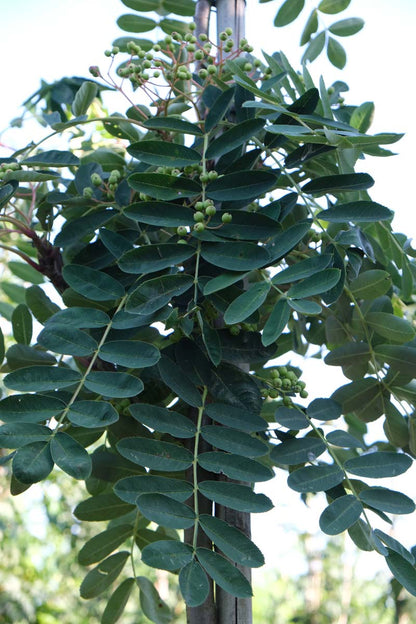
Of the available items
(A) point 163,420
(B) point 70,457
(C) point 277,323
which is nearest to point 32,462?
(B) point 70,457

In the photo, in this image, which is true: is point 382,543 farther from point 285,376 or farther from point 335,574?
point 335,574

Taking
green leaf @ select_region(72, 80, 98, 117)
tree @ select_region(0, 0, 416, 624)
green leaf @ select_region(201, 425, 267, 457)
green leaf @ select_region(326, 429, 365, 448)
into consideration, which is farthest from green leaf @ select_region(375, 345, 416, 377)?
green leaf @ select_region(72, 80, 98, 117)

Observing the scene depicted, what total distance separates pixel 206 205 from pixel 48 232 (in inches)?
10.5

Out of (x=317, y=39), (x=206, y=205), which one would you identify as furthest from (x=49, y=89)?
(x=206, y=205)

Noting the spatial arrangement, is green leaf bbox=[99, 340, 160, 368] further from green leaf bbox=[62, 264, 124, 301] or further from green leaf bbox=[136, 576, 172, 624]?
green leaf bbox=[136, 576, 172, 624]

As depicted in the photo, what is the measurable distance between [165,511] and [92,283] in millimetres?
241

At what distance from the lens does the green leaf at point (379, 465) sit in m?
0.62

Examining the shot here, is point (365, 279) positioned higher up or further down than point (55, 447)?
higher up

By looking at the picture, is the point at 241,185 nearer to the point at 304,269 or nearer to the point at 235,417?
the point at 304,269

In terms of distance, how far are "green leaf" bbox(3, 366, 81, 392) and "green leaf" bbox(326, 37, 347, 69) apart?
27.9 inches

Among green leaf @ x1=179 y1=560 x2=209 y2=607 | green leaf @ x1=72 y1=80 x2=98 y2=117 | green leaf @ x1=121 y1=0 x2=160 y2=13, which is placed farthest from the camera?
green leaf @ x1=121 y1=0 x2=160 y2=13

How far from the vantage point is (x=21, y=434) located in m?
0.53

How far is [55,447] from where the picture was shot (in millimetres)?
530

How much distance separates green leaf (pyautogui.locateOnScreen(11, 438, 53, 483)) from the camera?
0.51 metres
